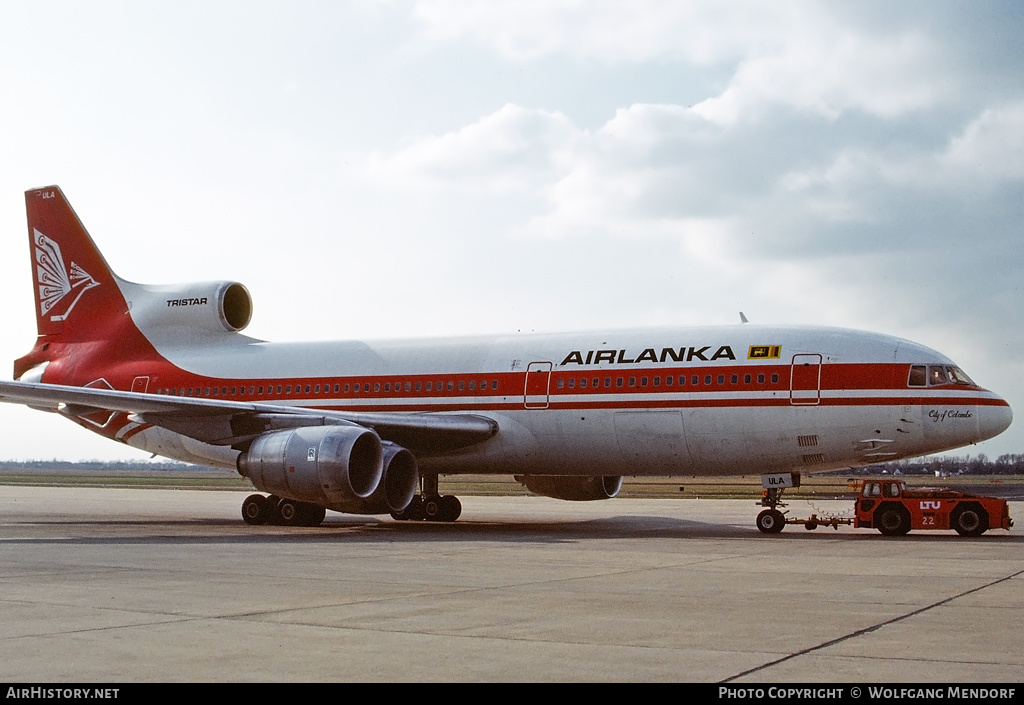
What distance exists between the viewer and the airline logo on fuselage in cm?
2064

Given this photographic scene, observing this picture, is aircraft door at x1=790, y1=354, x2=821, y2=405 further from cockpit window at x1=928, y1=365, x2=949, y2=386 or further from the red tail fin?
the red tail fin

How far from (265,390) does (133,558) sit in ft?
40.7

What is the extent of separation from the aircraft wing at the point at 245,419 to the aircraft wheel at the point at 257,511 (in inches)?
60.0

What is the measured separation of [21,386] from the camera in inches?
788

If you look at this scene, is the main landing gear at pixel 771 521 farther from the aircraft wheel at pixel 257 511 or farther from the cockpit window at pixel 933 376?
the aircraft wheel at pixel 257 511

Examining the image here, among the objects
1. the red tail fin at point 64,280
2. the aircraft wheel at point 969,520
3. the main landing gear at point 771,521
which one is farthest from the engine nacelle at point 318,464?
the aircraft wheel at point 969,520

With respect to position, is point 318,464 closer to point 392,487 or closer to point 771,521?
point 392,487

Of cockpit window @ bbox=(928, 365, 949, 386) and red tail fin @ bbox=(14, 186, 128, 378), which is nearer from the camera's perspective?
cockpit window @ bbox=(928, 365, 949, 386)

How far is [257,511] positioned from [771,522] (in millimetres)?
10798

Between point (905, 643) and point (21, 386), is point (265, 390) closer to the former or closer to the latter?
point (21, 386)

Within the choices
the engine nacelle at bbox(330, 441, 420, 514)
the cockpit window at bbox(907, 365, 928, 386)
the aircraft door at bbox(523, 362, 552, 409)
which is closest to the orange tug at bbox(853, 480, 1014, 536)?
the cockpit window at bbox(907, 365, 928, 386)

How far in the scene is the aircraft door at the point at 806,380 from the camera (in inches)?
772

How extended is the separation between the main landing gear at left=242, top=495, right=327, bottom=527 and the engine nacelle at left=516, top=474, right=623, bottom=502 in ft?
16.0

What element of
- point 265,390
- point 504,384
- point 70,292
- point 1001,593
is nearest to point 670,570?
point 1001,593
